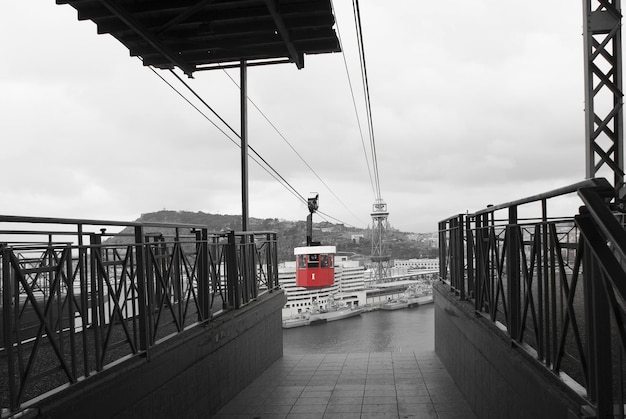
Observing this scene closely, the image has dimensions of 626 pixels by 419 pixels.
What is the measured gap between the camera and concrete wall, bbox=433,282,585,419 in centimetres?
271

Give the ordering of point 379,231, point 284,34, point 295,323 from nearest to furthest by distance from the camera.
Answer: point 284,34 → point 295,323 → point 379,231

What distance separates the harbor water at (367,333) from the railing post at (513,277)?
20817 millimetres

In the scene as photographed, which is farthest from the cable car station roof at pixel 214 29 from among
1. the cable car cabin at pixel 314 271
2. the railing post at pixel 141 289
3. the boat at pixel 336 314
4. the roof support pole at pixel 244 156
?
the boat at pixel 336 314

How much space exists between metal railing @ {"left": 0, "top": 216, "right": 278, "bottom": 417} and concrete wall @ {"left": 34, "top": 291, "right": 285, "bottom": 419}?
5.2 inches

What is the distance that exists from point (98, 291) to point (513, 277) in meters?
3.04

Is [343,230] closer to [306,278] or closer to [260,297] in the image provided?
[306,278]

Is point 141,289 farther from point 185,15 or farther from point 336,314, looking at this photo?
point 336,314

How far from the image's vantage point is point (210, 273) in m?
6.00

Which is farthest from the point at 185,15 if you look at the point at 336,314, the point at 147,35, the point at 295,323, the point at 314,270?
the point at 336,314

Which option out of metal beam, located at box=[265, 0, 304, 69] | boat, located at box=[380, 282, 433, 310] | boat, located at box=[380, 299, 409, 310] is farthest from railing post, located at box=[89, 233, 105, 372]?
boat, located at box=[380, 299, 409, 310]

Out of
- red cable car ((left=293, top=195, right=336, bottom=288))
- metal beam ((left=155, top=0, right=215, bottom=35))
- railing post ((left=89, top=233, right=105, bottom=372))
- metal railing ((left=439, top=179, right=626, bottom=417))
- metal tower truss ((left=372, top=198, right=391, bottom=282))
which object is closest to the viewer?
metal railing ((left=439, top=179, right=626, bottom=417))

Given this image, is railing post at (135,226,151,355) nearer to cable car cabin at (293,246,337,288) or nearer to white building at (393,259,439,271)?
white building at (393,259,439,271)

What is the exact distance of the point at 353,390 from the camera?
6484 mm

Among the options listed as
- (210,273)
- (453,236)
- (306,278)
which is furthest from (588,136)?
(306,278)
